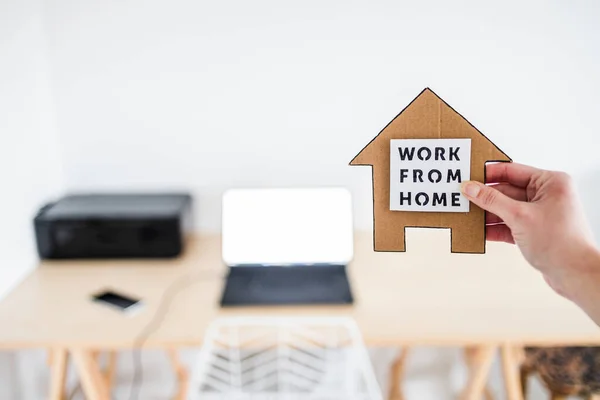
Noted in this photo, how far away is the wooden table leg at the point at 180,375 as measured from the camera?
1.80 metres

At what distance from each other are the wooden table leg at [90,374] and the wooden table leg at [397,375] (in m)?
0.89

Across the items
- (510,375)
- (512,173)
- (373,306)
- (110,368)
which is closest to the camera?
(512,173)

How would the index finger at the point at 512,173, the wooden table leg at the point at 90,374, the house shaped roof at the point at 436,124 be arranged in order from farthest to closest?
1. the wooden table leg at the point at 90,374
2. the index finger at the point at 512,173
3. the house shaped roof at the point at 436,124

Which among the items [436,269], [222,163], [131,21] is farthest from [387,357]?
[131,21]

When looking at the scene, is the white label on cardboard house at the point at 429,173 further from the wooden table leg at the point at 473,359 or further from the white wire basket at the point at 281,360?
the wooden table leg at the point at 473,359

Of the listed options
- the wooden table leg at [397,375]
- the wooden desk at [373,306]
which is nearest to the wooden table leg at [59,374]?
the wooden desk at [373,306]

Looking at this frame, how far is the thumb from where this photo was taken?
0.55 metres

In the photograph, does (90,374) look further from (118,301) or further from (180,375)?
(180,375)

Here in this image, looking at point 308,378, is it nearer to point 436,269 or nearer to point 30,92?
point 436,269

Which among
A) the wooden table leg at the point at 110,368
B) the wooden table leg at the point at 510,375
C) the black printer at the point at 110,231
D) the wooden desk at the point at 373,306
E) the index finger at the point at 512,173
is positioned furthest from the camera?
the wooden table leg at the point at 110,368

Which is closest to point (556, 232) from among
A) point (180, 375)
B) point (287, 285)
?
point (287, 285)

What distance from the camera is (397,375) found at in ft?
5.98

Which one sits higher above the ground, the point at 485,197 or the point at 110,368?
the point at 485,197

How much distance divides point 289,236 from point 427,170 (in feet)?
3.04
